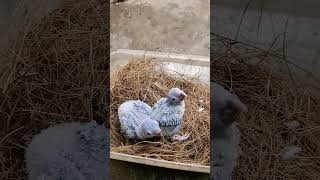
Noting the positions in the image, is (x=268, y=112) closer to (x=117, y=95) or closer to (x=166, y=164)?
(x=166, y=164)

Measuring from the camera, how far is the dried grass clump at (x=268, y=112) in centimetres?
219

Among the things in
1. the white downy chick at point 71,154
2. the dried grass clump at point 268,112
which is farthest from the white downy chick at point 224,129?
the white downy chick at point 71,154

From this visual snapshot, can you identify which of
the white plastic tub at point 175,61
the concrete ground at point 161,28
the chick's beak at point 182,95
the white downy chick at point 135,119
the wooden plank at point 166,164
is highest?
the concrete ground at point 161,28

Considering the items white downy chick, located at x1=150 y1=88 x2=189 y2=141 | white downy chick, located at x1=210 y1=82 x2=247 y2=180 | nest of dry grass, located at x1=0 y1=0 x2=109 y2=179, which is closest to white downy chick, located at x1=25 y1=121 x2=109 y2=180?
nest of dry grass, located at x1=0 y1=0 x2=109 y2=179

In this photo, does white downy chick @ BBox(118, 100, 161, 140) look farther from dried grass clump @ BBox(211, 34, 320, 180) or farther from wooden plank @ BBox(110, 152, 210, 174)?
dried grass clump @ BBox(211, 34, 320, 180)

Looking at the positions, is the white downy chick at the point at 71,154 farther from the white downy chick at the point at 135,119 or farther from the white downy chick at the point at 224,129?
the white downy chick at the point at 224,129

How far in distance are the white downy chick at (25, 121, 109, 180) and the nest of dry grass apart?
4 cm

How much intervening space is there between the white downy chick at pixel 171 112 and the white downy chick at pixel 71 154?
0.24 meters

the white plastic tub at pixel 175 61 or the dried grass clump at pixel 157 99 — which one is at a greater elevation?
the white plastic tub at pixel 175 61

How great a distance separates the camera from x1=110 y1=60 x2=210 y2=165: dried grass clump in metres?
2.15

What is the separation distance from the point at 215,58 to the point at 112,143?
1.80ft

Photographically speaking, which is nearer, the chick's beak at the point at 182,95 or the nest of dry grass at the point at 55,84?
the chick's beak at the point at 182,95

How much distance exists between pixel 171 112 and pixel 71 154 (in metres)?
0.45

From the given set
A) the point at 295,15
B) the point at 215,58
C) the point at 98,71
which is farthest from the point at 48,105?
the point at 295,15
